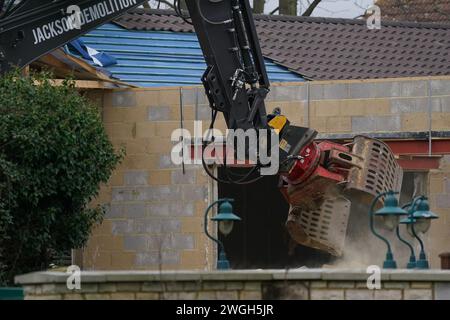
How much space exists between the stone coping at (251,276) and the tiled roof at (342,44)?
444 inches

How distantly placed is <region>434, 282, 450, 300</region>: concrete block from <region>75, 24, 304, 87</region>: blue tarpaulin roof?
10550mm

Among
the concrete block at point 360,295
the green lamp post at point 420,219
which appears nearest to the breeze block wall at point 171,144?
the green lamp post at point 420,219

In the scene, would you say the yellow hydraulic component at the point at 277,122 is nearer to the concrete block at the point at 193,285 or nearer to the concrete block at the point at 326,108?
the concrete block at the point at 326,108

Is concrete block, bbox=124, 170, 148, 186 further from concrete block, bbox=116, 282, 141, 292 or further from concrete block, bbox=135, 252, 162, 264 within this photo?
concrete block, bbox=116, 282, 141, 292

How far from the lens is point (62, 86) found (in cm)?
1736

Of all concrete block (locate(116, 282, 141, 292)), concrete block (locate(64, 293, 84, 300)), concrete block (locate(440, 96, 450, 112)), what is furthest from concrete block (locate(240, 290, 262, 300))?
concrete block (locate(440, 96, 450, 112))

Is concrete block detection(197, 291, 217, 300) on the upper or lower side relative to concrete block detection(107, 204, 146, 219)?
lower

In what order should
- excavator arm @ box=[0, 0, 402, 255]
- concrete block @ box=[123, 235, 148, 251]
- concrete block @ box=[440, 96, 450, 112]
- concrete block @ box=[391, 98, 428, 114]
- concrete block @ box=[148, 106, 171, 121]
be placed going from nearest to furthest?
excavator arm @ box=[0, 0, 402, 255]
concrete block @ box=[440, 96, 450, 112]
concrete block @ box=[391, 98, 428, 114]
concrete block @ box=[123, 235, 148, 251]
concrete block @ box=[148, 106, 171, 121]

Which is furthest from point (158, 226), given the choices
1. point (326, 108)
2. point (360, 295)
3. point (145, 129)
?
point (360, 295)

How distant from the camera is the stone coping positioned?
1060 centimetres

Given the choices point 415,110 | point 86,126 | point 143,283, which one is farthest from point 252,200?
point 143,283

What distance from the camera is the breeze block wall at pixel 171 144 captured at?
1886 cm

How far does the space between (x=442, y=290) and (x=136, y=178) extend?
31.4 ft
